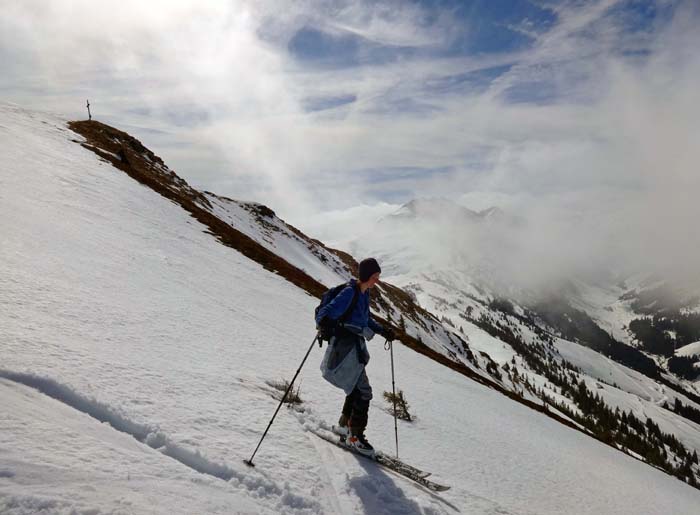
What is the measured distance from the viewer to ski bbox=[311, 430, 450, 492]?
600cm

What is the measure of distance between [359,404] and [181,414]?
2673 mm

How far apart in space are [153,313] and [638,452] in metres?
172

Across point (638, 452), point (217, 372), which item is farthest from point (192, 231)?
point (638, 452)

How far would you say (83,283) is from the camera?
8477 mm

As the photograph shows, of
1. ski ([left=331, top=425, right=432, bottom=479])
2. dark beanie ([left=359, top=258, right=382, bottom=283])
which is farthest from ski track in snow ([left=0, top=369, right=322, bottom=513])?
dark beanie ([left=359, top=258, right=382, bottom=283])

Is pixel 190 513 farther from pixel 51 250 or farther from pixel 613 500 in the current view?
Answer: pixel 613 500

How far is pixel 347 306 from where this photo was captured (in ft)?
20.1

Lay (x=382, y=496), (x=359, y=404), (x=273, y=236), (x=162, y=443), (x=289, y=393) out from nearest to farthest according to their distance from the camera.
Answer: (x=162, y=443) → (x=382, y=496) → (x=359, y=404) → (x=289, y=393) → (x=273, y=236)

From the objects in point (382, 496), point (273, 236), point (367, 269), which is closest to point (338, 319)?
point (367, 269)

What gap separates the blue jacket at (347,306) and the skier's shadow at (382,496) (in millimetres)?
2100

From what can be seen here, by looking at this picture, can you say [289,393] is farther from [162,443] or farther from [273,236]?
[273,236]

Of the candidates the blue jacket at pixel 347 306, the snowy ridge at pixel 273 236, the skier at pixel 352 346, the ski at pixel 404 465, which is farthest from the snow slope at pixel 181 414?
the snowy ridge at pixel 273 236

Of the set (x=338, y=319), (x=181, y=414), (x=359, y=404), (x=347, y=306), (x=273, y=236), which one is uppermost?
(x=273, y=236)

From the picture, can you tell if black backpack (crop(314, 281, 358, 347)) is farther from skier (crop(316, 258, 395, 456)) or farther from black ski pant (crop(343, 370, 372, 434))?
black ski pant (crop(343, 370, 372, 434))
